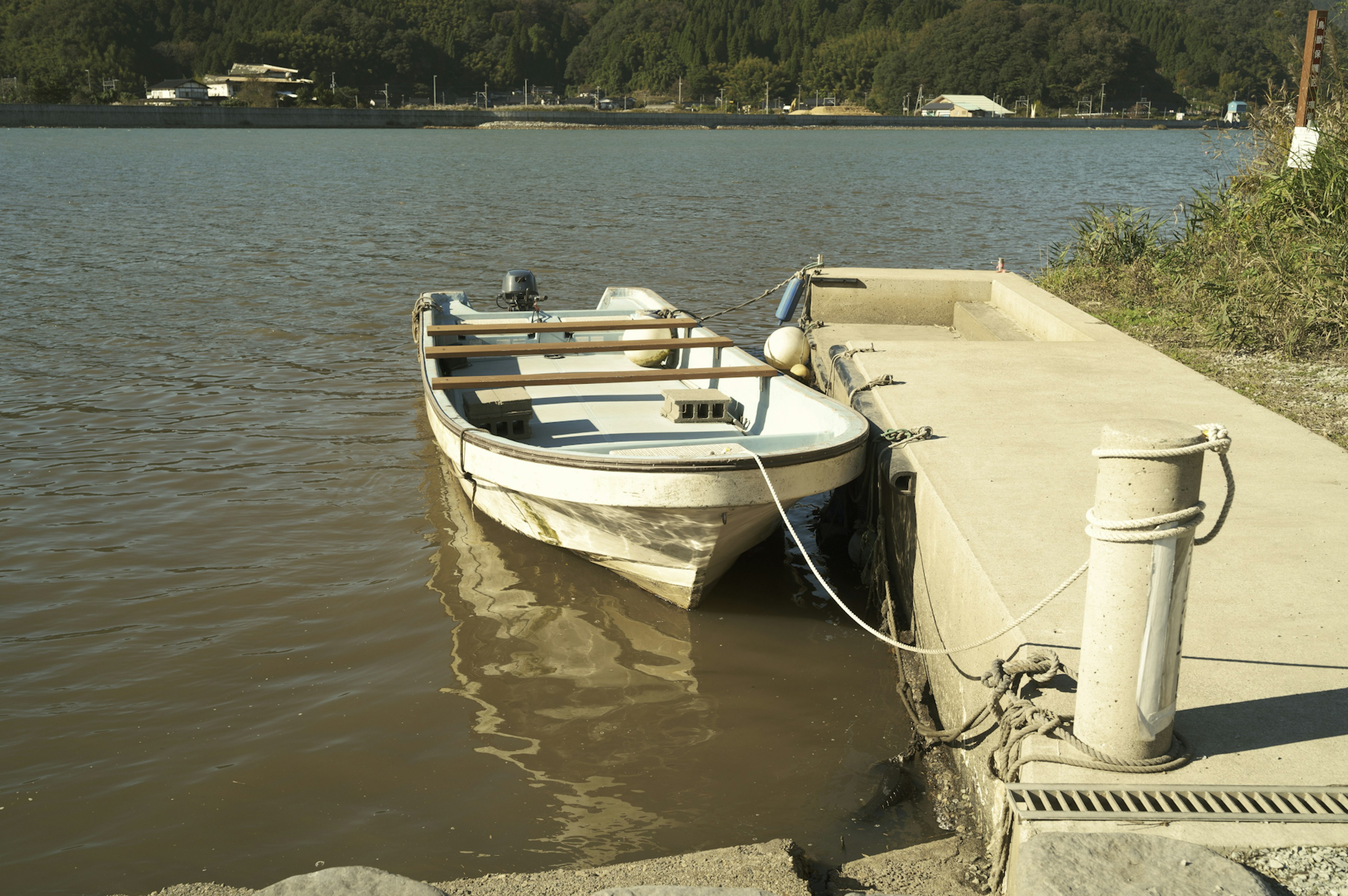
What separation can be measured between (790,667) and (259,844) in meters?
2.79

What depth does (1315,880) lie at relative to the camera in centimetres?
279

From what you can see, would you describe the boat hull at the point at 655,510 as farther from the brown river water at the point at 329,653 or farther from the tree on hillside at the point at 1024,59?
the tree on hillside at the point at 1024,59

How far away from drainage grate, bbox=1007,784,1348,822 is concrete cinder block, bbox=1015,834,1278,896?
0.12m

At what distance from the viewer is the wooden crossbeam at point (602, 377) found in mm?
7184

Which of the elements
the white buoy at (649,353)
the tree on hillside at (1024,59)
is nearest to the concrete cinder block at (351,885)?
the white buoy at (649,353)

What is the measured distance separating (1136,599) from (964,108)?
553 feet

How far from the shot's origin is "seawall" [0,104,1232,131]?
11506 centimetres


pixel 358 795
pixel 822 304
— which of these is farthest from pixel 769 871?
pixel 822 304

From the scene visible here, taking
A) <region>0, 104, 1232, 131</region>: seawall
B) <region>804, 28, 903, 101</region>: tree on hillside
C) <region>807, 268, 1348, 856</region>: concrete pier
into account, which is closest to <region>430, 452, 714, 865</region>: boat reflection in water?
<region>807, 268, 1348, 856</region>: concrete pier

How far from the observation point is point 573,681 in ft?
18.5

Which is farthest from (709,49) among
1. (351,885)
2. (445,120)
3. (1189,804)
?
(351,885)

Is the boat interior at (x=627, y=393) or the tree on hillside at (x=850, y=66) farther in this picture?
the tree on hillside at (x=850, y=66)

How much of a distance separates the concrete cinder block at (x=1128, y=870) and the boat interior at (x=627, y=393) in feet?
9.63

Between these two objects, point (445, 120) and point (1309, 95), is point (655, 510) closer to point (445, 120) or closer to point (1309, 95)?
point (1309, 95)
